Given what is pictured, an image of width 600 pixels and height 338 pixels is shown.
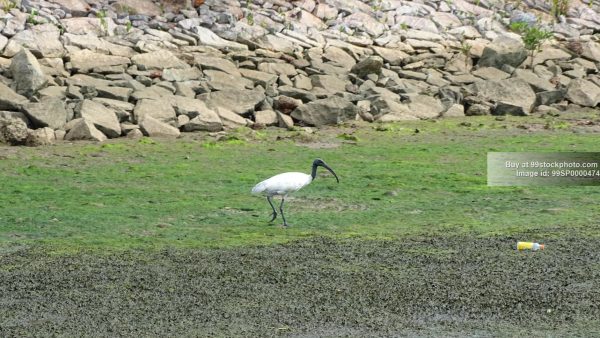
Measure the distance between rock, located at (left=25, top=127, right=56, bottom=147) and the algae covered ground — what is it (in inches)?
9.4

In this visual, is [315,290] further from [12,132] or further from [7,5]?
[7,5]

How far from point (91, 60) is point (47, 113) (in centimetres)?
335

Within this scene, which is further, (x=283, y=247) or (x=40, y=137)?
(x=40, y=137)

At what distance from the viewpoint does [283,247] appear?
9836 millimetres

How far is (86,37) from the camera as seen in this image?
20.7 metres

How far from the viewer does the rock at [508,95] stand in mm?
20641

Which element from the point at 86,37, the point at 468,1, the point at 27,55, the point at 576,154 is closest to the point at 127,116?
the point at 27,55

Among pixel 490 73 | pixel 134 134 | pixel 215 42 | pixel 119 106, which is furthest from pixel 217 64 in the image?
pixel 490 73

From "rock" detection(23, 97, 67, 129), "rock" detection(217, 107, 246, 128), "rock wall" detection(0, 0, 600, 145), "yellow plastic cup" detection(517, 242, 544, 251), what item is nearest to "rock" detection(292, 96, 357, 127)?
"rock wall" detection(0, 0, 600, 145)

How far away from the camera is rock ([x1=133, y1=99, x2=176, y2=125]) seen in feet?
57.3

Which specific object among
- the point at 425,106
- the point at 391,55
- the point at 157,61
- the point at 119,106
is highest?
the point at 157,61

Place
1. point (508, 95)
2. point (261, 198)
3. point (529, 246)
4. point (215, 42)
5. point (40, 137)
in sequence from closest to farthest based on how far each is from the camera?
point (529, 246)
point (261, 198)
point (40, 137)
point (508, 95)
point (215, 42)

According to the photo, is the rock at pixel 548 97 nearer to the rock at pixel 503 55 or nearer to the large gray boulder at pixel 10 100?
the rock at pixel 503 55

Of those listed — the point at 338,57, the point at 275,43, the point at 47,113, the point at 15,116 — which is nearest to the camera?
the point at 15,116
